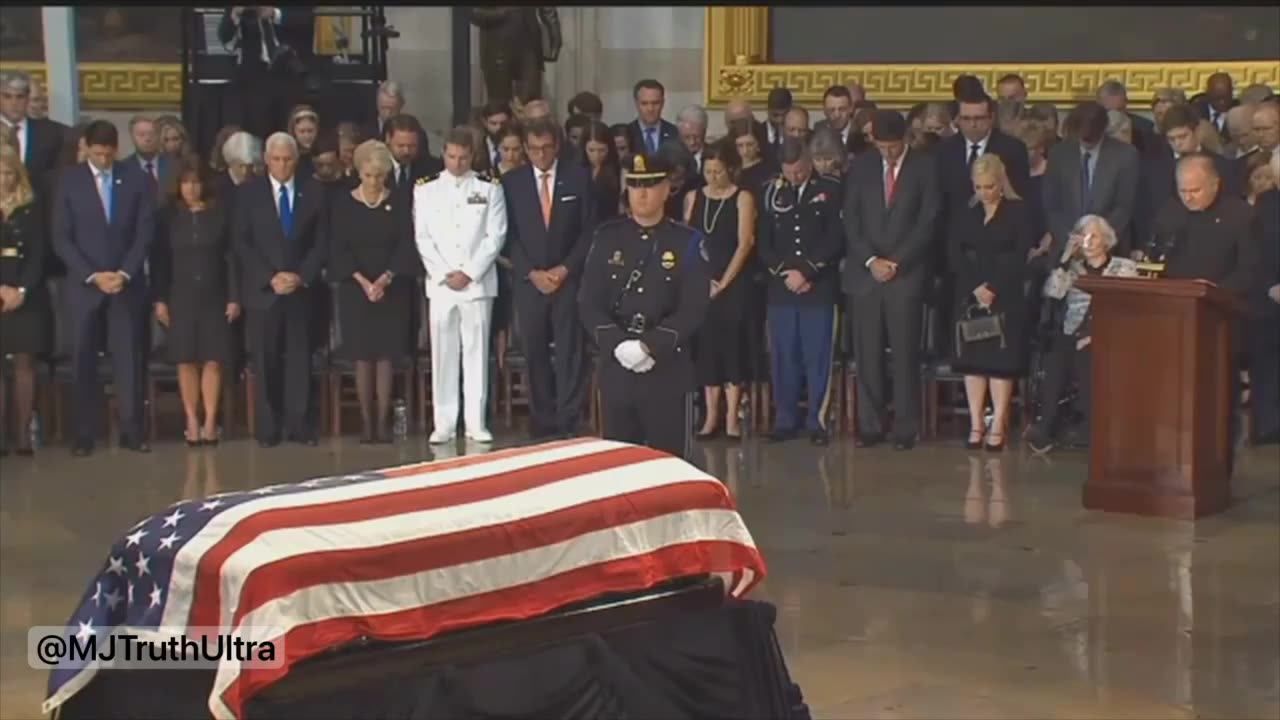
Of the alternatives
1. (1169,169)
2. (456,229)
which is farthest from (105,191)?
(1169,169)

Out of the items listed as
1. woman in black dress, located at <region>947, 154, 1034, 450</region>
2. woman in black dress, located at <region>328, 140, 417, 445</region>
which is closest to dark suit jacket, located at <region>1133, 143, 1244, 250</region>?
woman in black dress, located at <region>947, 154, 1034, 450</region>

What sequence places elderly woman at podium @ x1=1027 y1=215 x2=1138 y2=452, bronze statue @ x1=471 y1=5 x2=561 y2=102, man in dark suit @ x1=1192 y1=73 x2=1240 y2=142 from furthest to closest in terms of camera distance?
bronze statue @ x1=471 y1=5 x2=561 y2=102 → man in dark suit @ x1=1192 y1=73 x2=1240 y2=142 → elderly woman at podium @ x1=1027 y1=215 x2=1138 y2=452

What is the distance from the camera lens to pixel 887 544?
959cm

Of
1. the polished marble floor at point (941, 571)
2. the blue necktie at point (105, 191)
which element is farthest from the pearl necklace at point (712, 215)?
the blue necktie at point (105, 191)

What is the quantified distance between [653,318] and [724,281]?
3815mm

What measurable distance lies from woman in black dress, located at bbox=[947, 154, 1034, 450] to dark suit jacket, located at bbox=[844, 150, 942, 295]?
0.73ft

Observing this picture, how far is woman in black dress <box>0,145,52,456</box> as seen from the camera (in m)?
12.0

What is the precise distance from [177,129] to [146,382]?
163cm

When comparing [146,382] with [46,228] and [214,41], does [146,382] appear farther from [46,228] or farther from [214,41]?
[214,41]

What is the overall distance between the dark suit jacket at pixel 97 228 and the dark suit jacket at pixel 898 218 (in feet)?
12.7

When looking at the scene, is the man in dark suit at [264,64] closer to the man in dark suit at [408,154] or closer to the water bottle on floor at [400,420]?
the man in dark suit at [408,154]

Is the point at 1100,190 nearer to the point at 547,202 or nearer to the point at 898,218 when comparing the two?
the point at 898,218

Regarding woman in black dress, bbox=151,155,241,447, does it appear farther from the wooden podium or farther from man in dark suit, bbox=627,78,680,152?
the wooden podium

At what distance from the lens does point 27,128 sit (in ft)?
43.1
